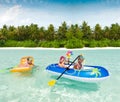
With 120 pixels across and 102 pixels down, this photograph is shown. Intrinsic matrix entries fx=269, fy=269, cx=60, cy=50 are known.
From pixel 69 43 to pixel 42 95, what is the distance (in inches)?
1191

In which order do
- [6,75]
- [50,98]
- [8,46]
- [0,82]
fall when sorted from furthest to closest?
[8,46]
[6,75]
[0,82]
[50,98]

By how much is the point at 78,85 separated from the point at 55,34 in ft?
120

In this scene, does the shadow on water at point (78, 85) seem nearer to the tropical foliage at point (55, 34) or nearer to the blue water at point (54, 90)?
the blue water at point (54, 90)

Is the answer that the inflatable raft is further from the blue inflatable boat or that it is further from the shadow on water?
the blue inflatable boat

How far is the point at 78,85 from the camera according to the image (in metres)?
11.6

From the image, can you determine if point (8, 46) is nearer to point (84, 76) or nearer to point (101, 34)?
point (101, 34)

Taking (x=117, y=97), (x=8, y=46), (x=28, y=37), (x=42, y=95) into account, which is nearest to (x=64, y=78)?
(x=42, y=95)

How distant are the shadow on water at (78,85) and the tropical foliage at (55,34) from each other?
30.9 m

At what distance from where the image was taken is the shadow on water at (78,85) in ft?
36.3

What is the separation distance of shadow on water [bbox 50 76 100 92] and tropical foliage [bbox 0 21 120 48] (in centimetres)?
3091

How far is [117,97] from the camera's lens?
952 cm

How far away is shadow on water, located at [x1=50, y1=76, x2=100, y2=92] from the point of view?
36.3ft

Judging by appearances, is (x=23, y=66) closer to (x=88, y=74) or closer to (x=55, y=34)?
(x=88, y=74)

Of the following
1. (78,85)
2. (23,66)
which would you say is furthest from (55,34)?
(78,85)
